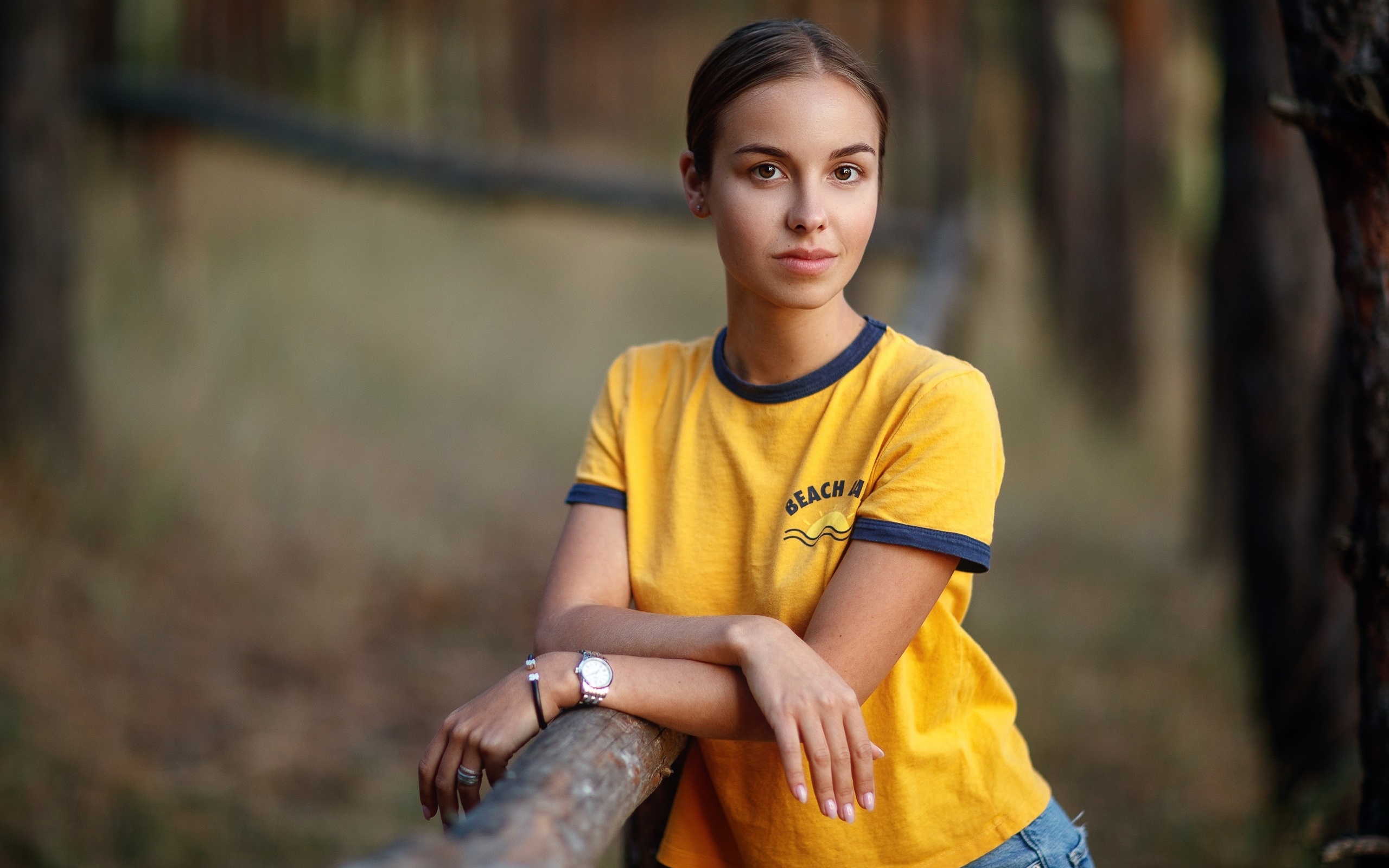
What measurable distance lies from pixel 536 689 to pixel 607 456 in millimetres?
391

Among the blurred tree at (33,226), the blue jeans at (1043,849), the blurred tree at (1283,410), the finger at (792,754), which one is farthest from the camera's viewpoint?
the blurred tree at (33,226)

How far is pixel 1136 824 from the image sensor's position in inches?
133

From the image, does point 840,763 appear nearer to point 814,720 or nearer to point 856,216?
point 814,720

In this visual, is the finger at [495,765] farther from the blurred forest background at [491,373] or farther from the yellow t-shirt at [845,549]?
the blurred forest background at [491,373]

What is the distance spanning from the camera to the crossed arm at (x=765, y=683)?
4.18 feet

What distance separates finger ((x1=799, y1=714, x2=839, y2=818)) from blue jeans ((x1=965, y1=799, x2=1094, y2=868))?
0.31 meters

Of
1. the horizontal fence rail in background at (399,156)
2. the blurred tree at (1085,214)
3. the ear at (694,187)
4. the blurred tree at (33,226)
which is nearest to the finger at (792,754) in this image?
the ear at (694,187)

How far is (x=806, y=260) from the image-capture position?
1.45 m

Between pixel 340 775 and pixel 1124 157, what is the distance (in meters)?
7.15

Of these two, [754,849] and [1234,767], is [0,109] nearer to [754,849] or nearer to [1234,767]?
[754,849]

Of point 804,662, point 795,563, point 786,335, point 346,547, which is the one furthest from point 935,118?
point 804,662

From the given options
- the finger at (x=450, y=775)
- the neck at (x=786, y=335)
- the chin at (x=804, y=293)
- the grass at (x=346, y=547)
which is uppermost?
the chin at (x=804, y=293)

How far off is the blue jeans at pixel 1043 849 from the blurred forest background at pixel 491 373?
2.40 ft

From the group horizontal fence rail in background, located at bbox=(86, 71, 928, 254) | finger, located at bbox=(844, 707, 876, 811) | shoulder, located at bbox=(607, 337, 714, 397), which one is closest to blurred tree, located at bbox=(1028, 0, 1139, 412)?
horizontal fence rail in background, located at bbox=(86, 71, 928, 254)
